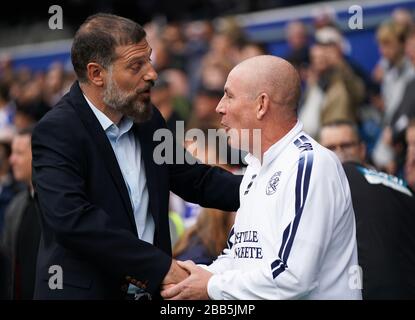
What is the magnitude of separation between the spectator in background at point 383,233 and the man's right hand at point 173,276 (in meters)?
1.53

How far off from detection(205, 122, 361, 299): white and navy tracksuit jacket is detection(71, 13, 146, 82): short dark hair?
0.94 metres

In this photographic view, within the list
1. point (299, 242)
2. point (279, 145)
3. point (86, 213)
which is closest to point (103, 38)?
point (86, 213)

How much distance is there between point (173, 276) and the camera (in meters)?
4.00

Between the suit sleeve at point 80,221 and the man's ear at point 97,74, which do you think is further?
the man's ear at point 97,74

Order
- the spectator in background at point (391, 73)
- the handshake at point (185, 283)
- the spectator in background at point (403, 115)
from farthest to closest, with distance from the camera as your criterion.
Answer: the spectator in background at point (391, 73), the spectator in background at point (403, 115), the handshake at point (185, 283)

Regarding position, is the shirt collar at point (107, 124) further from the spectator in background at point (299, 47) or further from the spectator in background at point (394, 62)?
the spectator in background at point (299, 47)

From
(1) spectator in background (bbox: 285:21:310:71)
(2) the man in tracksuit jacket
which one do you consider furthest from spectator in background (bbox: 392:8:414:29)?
(2) the man in tracksuit jacket

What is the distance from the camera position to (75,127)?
13.5 ft

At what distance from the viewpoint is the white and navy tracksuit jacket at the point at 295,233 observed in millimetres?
3596

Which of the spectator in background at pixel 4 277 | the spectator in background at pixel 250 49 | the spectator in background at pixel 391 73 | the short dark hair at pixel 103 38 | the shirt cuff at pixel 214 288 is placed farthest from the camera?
the spectator in background at pixel 250 49

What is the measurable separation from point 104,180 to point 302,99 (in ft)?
20.1

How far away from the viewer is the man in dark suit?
3.95 meters

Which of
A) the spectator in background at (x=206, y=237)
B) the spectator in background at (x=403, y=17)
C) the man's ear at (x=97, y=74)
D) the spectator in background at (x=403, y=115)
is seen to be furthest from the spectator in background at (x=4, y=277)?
the spectator in background at (x=403, y=17)
